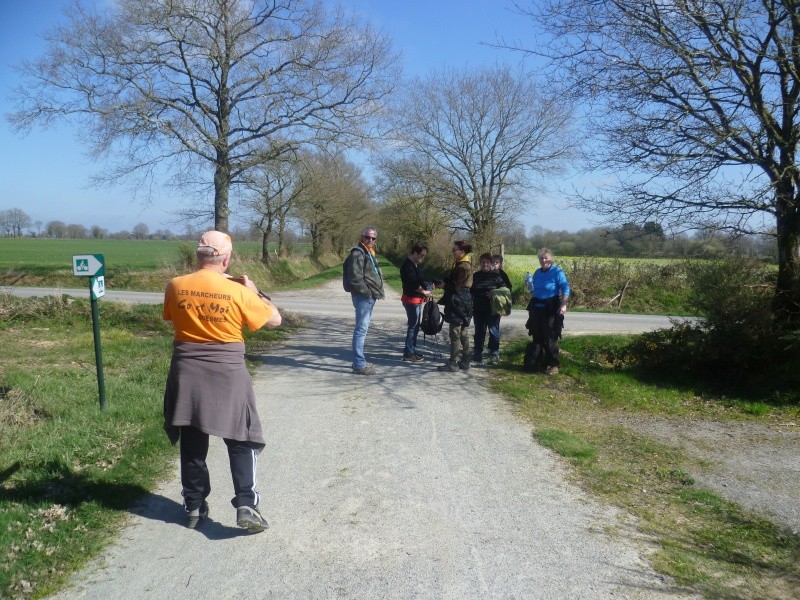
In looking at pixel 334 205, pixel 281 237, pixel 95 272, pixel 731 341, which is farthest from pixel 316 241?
pixel 95 272

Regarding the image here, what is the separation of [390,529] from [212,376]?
1.54m

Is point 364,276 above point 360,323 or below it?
above

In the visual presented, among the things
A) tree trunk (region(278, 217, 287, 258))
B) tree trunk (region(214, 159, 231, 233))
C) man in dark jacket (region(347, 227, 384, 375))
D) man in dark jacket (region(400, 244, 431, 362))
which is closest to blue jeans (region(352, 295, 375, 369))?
man in dark jacket (region(347, 227, 384, 375))

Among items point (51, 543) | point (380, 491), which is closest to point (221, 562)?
point (51, 543)

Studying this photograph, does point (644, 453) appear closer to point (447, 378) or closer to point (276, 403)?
point (447, 378)

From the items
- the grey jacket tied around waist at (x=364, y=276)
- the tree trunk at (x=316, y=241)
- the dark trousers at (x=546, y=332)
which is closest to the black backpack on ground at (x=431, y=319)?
the grey jacket tied around waist at (x=364, y=276)

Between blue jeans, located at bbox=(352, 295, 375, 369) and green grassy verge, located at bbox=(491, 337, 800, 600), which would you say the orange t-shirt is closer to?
green grassy verge, located at bbox=(491, 337, 800, 600)

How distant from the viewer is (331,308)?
1908cm

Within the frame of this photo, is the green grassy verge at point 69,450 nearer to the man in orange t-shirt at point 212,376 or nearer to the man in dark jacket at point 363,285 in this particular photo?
the man in orange t-shirt at point 212,376

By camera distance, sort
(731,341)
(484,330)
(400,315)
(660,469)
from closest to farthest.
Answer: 1. (660,469)
2. (731,341)
3. (484,330)
4. (400,315)

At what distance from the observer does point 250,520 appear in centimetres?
428

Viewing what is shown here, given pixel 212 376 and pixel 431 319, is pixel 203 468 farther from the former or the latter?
pixel 431 319

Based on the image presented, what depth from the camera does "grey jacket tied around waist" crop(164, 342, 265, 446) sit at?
4.30 m

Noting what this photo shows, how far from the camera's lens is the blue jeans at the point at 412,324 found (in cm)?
1044
